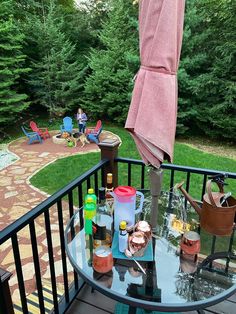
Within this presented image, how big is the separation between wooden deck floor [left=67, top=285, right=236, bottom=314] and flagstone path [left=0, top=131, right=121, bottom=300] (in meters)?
1.15

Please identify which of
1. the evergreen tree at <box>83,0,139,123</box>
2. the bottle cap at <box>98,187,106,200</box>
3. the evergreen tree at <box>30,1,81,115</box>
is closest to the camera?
the bottle cap at <box>98,187,106,200</box>

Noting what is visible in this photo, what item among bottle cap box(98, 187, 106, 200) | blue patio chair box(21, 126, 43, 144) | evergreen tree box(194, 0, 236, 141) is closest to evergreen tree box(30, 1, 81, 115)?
blue patio chair box(21, 126, 43, 144)

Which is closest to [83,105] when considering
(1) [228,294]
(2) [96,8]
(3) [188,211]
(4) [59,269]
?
(2) [96,8]

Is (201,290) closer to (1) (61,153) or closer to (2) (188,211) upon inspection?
(2) (188,211)

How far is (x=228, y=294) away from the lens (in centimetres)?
127

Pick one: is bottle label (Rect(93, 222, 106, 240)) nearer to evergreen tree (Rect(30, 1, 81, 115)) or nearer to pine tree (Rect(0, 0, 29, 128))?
pine tree (Rect(0, 0, 29, 128))

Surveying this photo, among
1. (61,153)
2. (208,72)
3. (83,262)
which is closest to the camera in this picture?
(83,262)

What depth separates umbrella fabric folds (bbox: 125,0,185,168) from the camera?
3.73 ft

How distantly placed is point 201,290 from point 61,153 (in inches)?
252

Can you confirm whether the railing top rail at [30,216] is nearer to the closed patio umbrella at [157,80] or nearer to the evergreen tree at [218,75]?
the closed patio umbrella at [157,80]

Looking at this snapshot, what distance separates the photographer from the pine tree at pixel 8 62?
8.34 meters

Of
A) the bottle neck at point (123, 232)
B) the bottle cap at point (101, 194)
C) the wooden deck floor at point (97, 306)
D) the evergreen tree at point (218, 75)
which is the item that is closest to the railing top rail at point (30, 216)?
the bottle cap at point (101, 194)

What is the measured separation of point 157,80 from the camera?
3.93 ft

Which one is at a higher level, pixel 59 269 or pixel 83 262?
pixel 83 262
